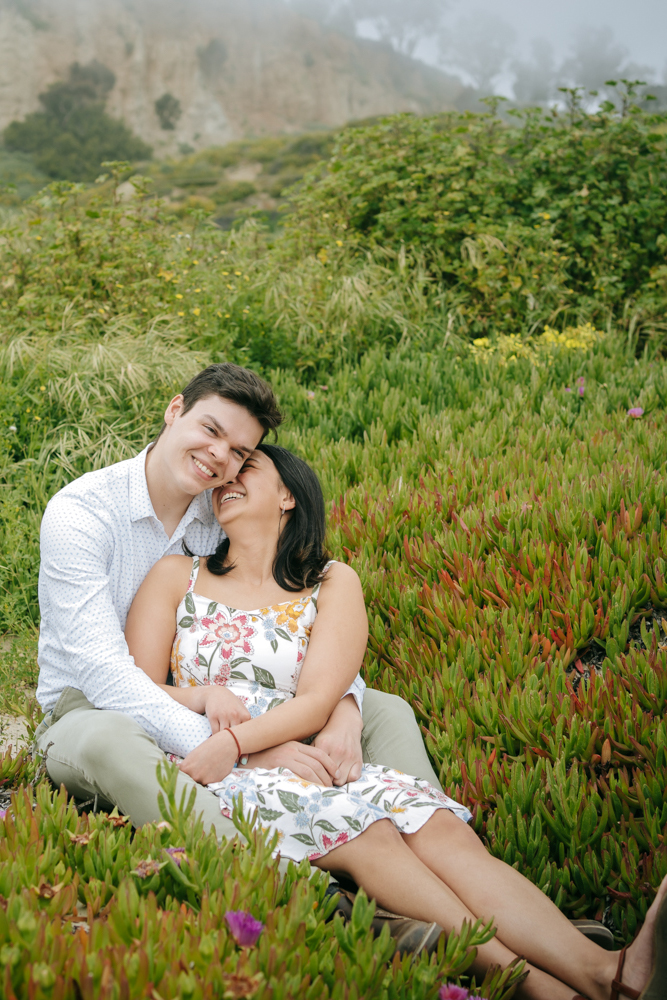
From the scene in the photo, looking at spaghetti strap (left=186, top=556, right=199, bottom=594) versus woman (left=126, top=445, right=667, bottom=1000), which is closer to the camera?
woman (left=126, top=445, right=667, bottom=1000)

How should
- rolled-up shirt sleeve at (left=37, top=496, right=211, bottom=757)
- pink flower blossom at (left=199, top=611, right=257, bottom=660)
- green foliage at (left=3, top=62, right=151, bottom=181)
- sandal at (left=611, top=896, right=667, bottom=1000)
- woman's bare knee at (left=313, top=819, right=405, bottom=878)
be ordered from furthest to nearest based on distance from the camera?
1. green foliage at (left=3, top=62, right=151, bottom=181)
2. pink flower blossom at (left=199, top=611, right=257, bottom=660)
3. rolled-up shirt sleeve at (left=37, top=496, right=211, bottom=757)
4. woman's bare knee at (left=313, top=819, right=405, bottom=878)
5. sandal at (left=611, top=896, right=667, bottom=1000)

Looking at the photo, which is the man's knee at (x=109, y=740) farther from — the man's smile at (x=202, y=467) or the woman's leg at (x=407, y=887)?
the man's smile at (x=202, y=467)

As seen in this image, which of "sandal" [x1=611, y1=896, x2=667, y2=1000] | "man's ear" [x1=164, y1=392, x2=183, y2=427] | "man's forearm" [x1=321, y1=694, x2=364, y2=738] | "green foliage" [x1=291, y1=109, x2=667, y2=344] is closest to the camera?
"sandal" [x1=611, y1=896, x2=667, y2=1000]

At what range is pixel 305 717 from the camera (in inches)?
87.9

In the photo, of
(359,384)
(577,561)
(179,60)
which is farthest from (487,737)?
(179,60)

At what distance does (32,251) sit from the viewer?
6.76 meters

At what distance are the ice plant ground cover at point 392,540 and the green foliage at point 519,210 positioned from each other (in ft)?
0.29

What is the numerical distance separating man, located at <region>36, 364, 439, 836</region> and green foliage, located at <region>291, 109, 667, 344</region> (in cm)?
472

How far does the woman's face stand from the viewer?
2615mm

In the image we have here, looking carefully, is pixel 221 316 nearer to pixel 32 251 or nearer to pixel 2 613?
pixel 32 251

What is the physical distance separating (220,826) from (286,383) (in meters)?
3.98

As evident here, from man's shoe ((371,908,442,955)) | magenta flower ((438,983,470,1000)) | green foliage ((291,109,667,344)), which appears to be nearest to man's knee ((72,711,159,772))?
man's shoe ((371,908,442,955))

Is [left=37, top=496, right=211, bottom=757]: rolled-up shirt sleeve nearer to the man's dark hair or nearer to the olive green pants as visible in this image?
the olive green pants

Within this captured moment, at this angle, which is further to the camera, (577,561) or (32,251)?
(32,251)
